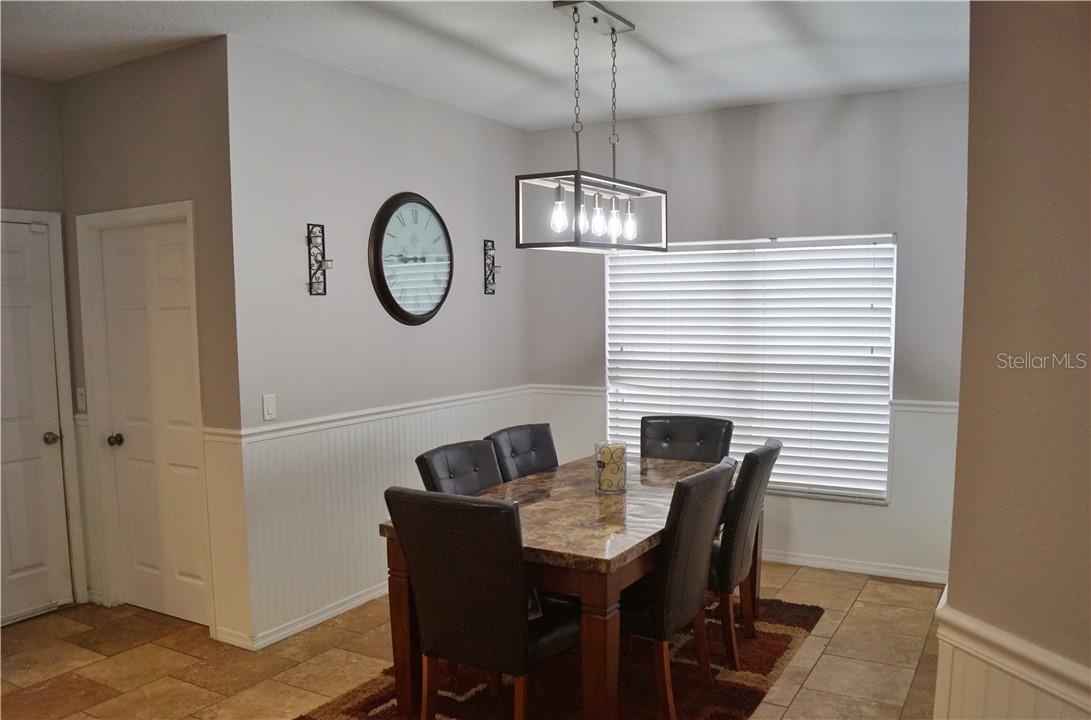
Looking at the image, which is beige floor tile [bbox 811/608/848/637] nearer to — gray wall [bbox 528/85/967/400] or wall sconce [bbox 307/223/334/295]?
gray wall [bbox 528/85/967/400]

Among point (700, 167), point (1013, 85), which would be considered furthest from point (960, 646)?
point (700, 167)

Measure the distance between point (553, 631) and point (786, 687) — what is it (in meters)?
1.17

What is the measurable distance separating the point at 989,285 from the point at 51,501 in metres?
4.41

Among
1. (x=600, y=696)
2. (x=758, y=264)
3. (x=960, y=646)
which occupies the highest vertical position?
(x=758, y=264)

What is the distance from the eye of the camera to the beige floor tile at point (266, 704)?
299 cm

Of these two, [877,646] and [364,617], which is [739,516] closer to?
[877,646]

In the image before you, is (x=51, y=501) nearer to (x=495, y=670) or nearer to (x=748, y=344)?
(x=495, y=670)

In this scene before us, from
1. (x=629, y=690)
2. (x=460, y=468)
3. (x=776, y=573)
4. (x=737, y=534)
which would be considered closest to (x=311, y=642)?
(x=460, y=468)

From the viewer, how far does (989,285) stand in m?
1.47

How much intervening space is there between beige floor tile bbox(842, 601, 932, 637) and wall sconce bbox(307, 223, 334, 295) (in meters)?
3.05

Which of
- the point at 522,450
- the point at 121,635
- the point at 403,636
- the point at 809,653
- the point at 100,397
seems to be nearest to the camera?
the point at 403,636

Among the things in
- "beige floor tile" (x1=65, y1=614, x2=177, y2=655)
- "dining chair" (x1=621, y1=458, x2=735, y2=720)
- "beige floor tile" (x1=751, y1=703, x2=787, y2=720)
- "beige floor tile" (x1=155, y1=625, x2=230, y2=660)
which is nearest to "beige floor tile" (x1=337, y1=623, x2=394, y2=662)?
"beige floor tile" (x1=155, y1=625, x2=230, y2=660)

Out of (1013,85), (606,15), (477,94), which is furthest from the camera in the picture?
(477,94)

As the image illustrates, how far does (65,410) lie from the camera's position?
4.14 metres
